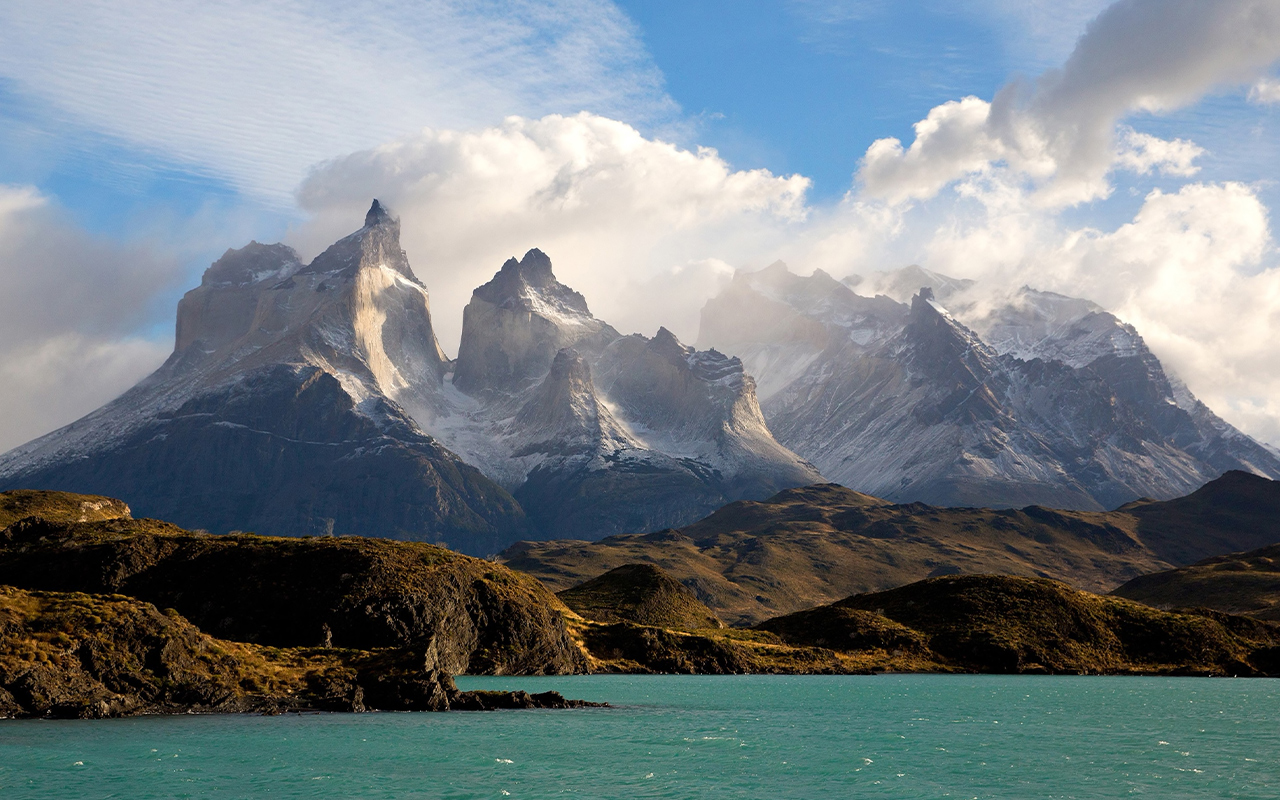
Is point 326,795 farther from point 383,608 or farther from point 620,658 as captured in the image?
point 620,658

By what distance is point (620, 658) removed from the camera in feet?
650

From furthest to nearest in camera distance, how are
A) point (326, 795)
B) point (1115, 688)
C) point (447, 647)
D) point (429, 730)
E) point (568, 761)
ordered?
point (1115, 688) < point (447, 647) < point (429, 730) < point (568, 761) < point (326, 795)

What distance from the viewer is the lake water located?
2901 inches

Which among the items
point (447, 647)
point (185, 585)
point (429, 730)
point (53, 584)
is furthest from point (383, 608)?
point (429, 730)

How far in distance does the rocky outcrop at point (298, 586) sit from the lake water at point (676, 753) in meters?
29.8

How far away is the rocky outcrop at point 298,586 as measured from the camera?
14188cm

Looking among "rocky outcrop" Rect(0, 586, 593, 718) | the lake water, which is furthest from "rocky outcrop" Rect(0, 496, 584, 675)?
the lake water

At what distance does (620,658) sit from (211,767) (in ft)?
409

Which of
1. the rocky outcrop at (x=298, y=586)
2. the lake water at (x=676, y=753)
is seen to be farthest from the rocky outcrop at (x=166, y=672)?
the rocky outcrop at (x=298, y=586)

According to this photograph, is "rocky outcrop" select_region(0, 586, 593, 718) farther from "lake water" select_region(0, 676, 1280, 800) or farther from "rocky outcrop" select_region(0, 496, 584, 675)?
"rocky outcrop" select_region(0, 496, 584, 675)

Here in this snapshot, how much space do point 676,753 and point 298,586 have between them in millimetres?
71589

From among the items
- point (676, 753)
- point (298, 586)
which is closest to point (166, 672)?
point (298, 586)

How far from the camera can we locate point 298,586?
146m

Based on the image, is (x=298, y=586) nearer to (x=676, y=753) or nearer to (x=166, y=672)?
(x=166, y=672)
